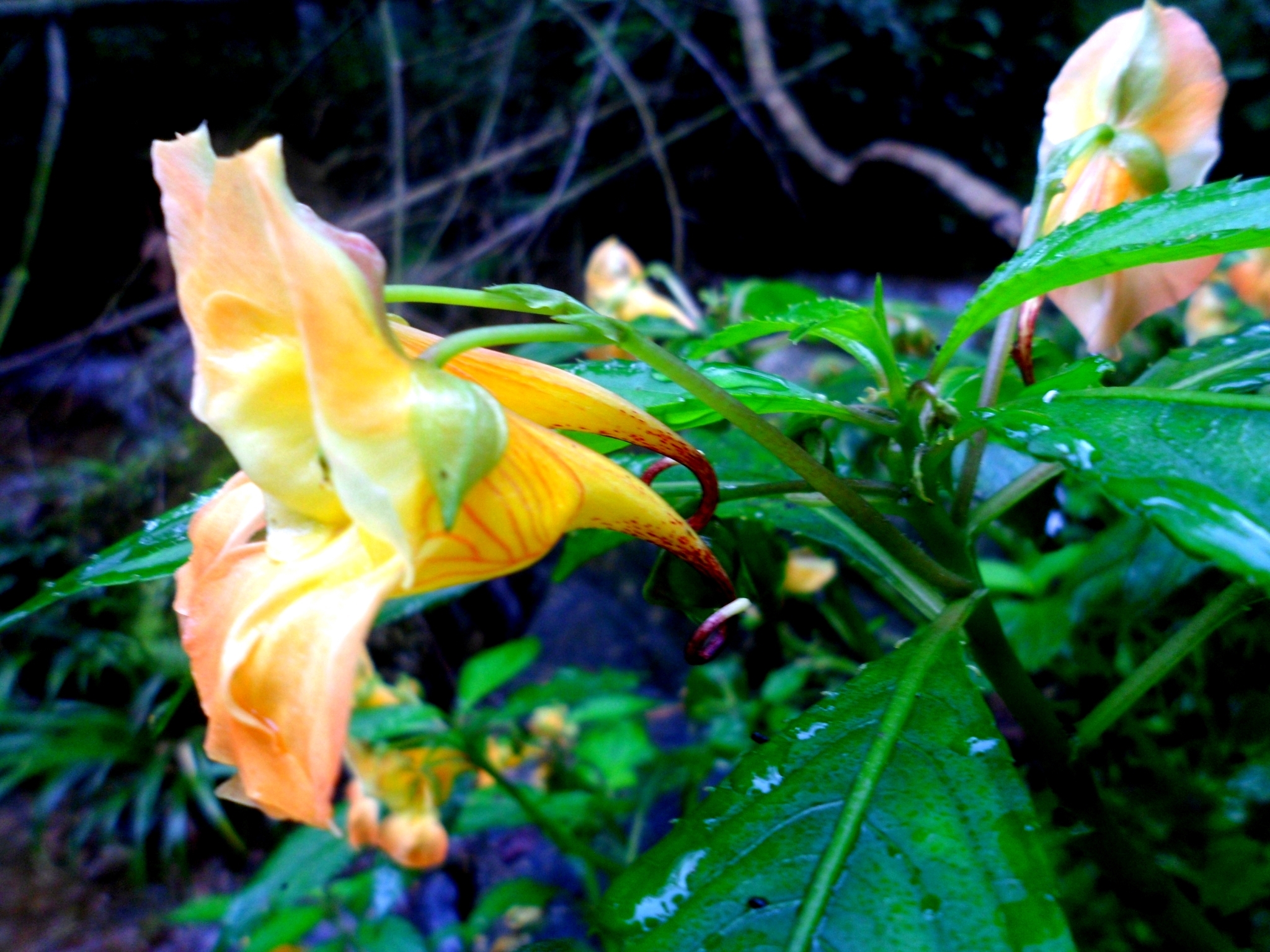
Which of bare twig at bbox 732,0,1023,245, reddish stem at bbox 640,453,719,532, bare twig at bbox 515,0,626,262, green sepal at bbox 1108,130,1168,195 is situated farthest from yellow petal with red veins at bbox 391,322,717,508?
bare twig at bbox 515,0,626,262

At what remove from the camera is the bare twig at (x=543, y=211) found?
10.3 ft

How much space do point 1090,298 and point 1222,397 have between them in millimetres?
240

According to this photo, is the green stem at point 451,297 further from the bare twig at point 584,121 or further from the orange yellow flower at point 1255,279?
the bare twig at point 584,121

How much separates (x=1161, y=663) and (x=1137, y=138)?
0.43 meters

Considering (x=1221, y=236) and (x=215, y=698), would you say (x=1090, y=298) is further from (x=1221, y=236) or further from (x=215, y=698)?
(x=215, y=698)

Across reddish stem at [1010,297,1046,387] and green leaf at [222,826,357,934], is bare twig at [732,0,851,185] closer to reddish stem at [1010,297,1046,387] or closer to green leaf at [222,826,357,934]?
reddish stem at [1010,297,1046,387]

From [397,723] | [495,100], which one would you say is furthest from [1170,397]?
[495,100]

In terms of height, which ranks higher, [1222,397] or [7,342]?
[1222,397]

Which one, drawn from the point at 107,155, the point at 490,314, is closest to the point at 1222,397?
the point at 490,314

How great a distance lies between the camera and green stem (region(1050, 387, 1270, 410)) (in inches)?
17.2

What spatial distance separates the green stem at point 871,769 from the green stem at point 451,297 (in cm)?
30

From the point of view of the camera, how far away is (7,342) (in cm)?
449

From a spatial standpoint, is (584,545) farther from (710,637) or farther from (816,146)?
(816,146)

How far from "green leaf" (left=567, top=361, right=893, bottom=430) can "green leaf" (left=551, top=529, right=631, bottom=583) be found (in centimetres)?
17
